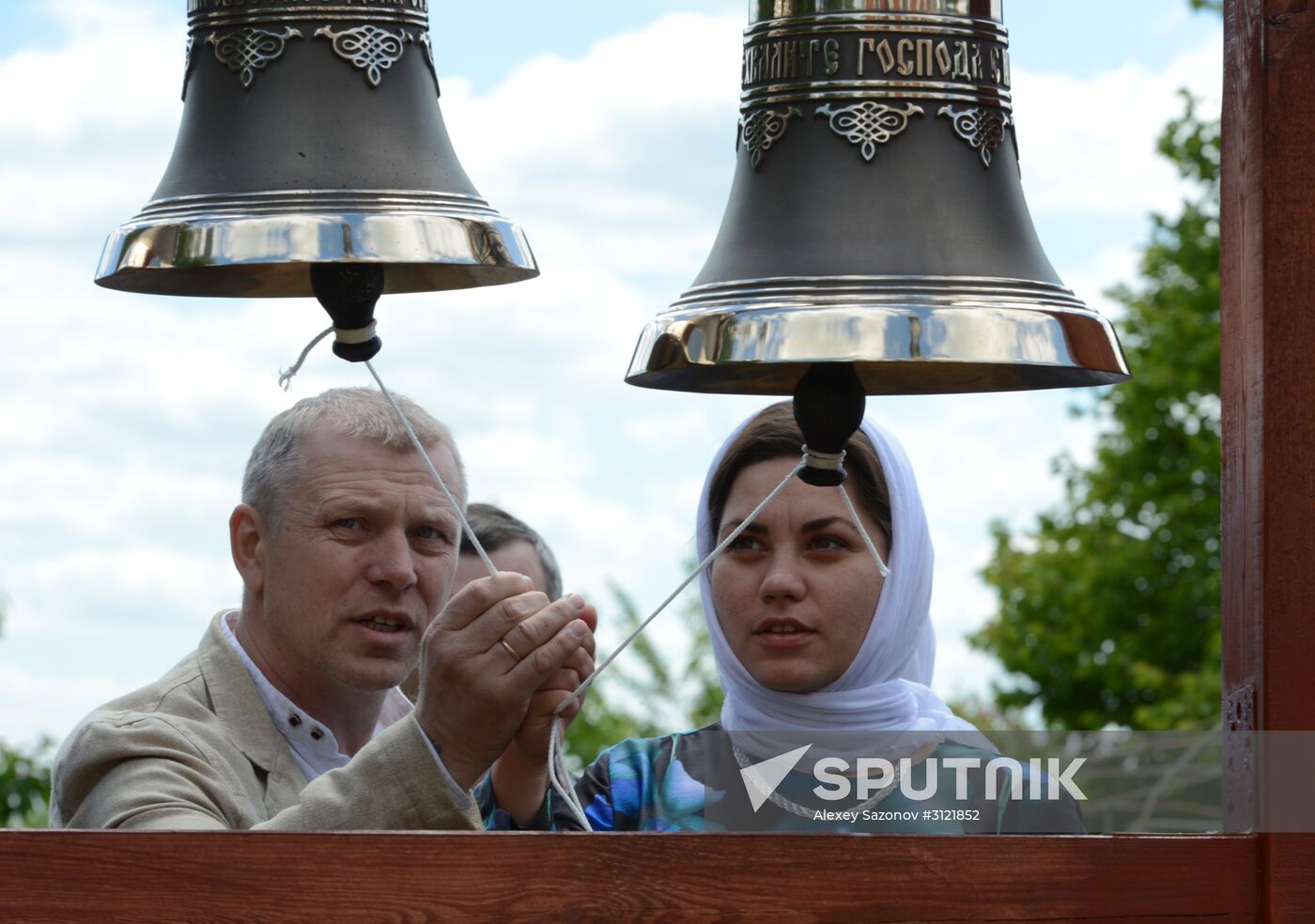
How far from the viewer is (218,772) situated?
3037 millimetres

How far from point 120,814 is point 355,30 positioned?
109 centimetres

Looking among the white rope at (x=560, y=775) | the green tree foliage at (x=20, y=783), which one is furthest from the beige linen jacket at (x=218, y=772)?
the green tree foliage at (x=20, y=783)

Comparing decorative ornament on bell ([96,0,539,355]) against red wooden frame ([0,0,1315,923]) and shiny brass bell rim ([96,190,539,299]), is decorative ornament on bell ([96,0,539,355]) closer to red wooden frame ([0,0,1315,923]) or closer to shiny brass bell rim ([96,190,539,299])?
shiny brass bell rim ([96,190,539,299])

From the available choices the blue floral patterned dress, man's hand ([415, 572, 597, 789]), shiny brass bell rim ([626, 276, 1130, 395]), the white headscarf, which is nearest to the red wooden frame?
shiny brass bell rim ([626, 276, 1130, 395])

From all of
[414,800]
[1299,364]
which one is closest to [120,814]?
[414,800]

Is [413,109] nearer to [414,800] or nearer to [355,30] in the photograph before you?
[355,30]

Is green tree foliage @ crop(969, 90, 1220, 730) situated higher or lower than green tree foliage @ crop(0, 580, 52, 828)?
higher

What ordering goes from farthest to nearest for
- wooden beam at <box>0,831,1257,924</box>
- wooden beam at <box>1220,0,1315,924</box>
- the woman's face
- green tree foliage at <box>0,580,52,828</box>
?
1. green tree foliage at <box>0,580,52,828</box>
2. the woman's face
3. wooden beam at <box>1220,0,1315,924</box>
4. wooden beam at <box>0,831,1257,924</box>

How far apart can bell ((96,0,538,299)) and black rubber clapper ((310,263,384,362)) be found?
0.07 ft

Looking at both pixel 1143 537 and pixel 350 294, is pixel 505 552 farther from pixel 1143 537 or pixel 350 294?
pixel 1143 537

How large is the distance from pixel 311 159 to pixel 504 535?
254cm

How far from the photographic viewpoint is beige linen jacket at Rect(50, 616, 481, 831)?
2.57 m

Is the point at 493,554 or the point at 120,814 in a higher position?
the point at 493,554

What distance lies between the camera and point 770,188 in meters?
2.65
